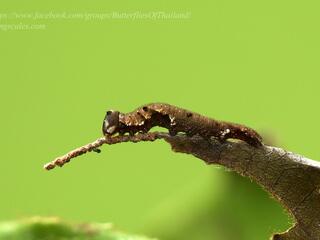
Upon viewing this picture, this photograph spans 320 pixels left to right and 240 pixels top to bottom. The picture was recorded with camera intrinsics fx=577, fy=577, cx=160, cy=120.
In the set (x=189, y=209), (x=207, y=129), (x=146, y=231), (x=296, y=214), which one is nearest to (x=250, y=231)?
(x=189, y=209)

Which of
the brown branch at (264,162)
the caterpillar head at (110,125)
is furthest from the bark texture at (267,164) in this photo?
the caterpillar head at (110,125)

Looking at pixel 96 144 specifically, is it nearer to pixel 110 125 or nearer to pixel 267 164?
pixel 110 125

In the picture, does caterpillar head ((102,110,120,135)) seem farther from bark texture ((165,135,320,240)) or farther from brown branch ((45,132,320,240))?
bark texture ((165,135,320,240))

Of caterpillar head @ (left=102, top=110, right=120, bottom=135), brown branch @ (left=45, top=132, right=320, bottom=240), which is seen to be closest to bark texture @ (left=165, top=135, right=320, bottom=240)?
brown branch @ (left=45, top=132, right=320, bottom=240)

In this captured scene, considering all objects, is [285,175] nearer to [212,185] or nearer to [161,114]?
[161,114]

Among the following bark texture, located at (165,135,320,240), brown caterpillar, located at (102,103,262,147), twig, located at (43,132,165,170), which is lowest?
bark texture, located at (165,135,320,240)

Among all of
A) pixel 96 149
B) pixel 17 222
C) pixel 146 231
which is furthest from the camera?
pixel 146 231
